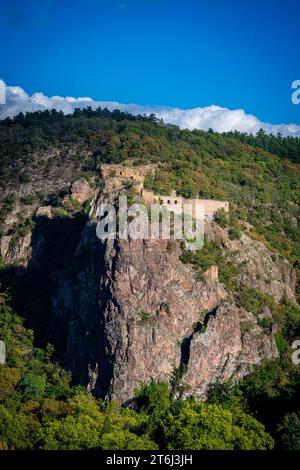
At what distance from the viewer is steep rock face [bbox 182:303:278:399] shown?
67.9 m

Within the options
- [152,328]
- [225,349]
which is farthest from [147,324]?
[225,349]

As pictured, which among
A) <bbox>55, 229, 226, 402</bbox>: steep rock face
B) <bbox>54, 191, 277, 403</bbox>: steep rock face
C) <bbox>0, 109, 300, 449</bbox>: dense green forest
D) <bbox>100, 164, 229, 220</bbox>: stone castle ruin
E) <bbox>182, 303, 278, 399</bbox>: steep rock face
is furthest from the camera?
<bbox>100, 164, 229, 220</bbox>: stone castle ruin

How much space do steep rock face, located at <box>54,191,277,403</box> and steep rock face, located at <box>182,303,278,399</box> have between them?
7 cm

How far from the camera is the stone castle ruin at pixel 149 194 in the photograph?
75438 millimetres

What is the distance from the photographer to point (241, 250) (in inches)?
3091

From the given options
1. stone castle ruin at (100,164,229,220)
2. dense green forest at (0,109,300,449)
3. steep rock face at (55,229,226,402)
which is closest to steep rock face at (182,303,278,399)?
dense green forest at (0,109,300,449)

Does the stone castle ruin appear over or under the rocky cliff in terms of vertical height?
over

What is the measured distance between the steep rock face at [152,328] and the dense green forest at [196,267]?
4.09ft

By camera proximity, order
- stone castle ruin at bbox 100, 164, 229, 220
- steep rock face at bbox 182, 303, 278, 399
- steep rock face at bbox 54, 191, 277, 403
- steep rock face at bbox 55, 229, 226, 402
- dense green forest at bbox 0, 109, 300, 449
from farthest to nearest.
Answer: stone castle ruin at bbox 100, 164, 229, 220
steep rock face at bbox 182, 303, 278, 399
steep rock face at bbox 54, 191, 277, 403
steep rock face at bbox 55, 229, 226, 402
dense green forest at bbox 0, 109, 300, 449

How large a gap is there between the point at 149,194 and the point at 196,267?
295 inches

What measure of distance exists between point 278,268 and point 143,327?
57.3 feet

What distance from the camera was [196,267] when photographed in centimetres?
7125

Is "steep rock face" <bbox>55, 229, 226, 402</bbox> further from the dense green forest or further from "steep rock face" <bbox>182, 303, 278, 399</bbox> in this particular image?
the dense green forest
